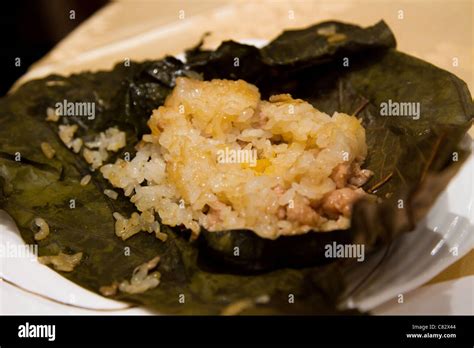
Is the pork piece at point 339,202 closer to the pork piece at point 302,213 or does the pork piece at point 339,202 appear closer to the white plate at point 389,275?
the pork piece at point 302,213

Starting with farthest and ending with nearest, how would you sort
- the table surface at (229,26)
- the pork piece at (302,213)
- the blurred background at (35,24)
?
1. the blurred background at (35,24)
2. the table surface at (229,26)
3. the pork piece at (302,213)

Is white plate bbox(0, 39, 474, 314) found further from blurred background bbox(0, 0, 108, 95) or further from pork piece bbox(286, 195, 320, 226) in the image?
blurred background bbox(0, 0, 108, 95)

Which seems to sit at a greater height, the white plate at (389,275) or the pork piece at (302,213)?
the pork piece at (302,213)

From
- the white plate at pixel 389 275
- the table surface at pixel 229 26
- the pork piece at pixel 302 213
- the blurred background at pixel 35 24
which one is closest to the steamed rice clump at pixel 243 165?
the pork piece at pixel 302 213

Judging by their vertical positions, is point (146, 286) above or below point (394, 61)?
below

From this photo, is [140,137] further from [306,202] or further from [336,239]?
[336,239]

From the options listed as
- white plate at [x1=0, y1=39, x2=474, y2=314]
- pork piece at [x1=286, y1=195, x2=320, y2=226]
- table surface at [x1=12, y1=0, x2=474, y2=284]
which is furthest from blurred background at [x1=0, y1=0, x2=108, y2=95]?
pork piece at [x1=286, y1=195, x2=320, y2=226]
